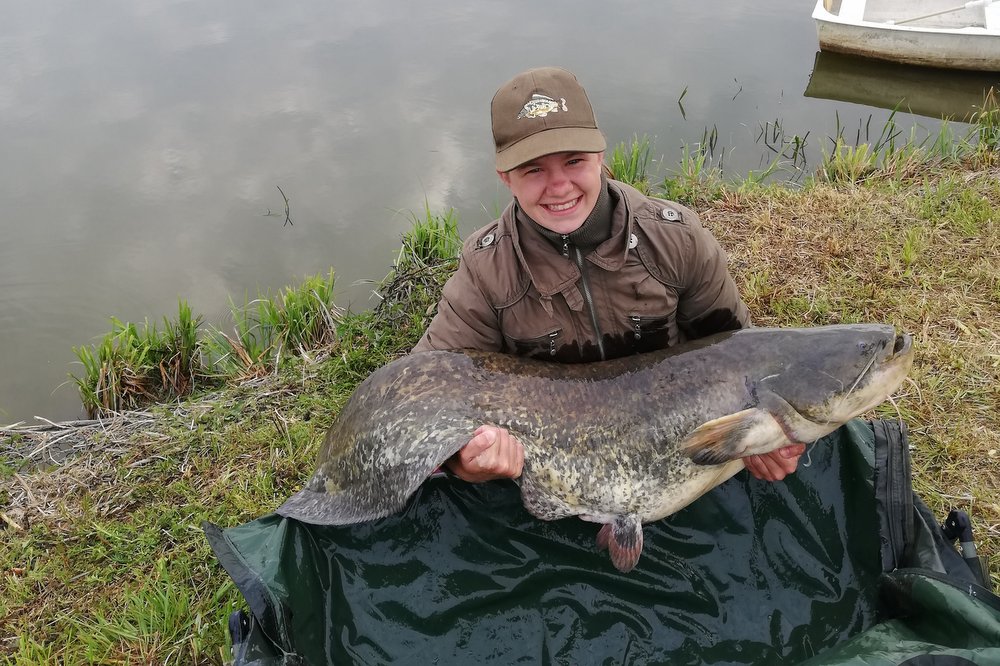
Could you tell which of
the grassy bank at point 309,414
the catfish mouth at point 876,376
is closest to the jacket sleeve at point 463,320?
the grassy bank at point 309,414

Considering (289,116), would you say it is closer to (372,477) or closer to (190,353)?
(190,353)

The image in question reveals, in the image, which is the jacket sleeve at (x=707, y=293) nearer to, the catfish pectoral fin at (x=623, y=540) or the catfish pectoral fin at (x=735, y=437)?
the catfish pectoral fin at (x=735, y=437)

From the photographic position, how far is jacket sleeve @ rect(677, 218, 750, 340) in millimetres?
2709

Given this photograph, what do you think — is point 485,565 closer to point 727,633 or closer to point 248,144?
point 727,633

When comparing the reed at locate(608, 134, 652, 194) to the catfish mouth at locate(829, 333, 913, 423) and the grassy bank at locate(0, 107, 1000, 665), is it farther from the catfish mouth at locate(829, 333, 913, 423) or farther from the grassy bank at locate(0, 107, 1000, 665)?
the catfish mouth at locate(829, 333, 913, 423)

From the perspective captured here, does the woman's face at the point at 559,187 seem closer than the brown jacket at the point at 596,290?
Yes

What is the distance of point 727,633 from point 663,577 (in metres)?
0.28

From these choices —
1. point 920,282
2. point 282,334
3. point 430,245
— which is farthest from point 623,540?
point 430,245

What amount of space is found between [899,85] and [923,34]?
609 mm

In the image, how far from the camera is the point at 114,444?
3.55m

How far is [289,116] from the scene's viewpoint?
25.7 feet

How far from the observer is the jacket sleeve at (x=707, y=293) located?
2.71 meters

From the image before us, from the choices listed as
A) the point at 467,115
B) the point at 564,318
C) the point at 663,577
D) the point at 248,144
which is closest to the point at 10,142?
the point at 248,144

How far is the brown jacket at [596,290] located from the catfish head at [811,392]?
0.53 m
